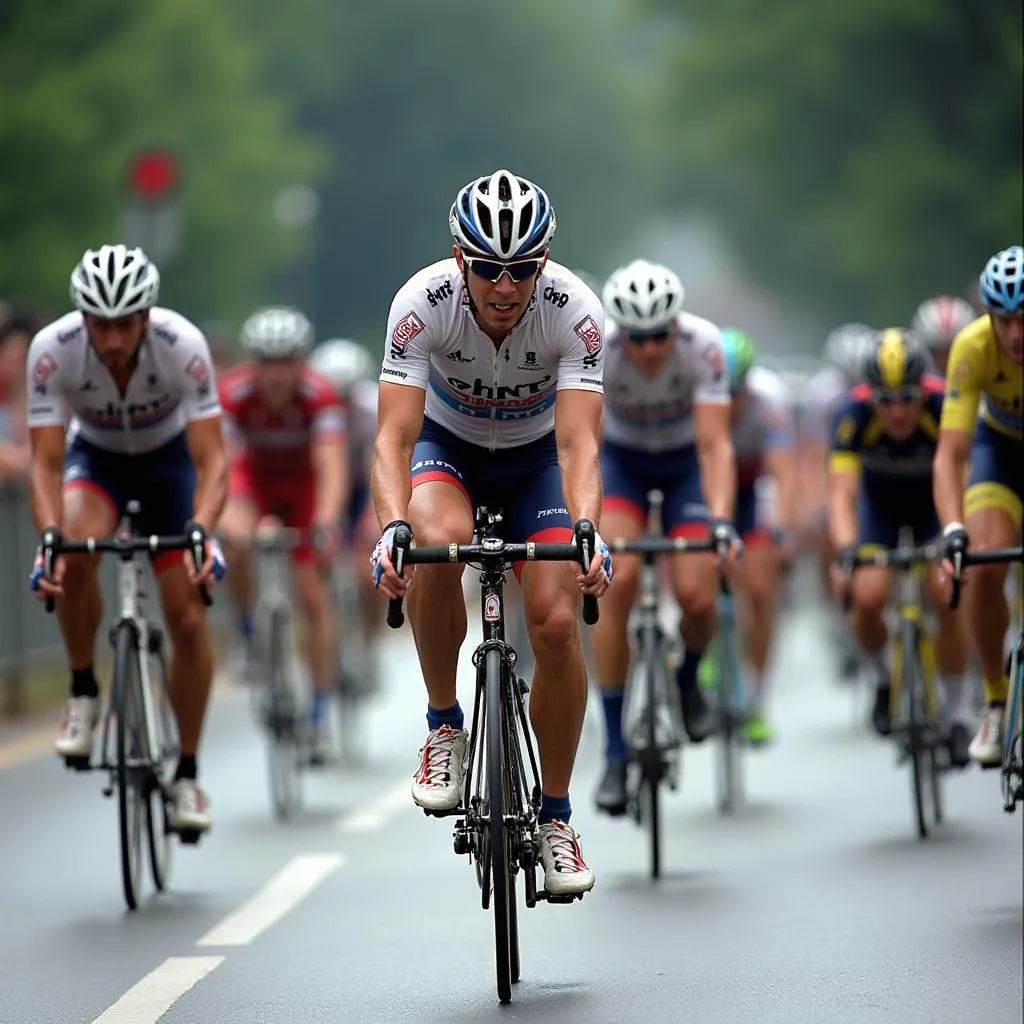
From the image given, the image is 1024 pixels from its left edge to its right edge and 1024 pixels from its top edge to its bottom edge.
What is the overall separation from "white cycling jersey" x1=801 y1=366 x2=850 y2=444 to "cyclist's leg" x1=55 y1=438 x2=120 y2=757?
331 inches

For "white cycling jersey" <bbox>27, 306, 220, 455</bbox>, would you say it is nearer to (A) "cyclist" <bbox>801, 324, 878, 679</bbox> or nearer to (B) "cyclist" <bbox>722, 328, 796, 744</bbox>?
(B) "cyclist" <bbox>722, 328, 796, 744</bbox>

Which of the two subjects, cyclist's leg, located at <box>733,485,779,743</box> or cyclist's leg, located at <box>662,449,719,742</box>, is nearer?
cyclist's leg, located at <box>662,449,719,742</box>

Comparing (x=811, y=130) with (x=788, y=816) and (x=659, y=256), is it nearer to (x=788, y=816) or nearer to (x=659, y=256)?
(x=788, y=816)

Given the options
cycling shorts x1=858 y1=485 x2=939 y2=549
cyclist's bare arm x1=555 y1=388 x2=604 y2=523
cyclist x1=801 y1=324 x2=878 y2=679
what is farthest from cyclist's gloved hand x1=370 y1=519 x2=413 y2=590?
cyclist x1=801 y1=324 x2=878 y2=679

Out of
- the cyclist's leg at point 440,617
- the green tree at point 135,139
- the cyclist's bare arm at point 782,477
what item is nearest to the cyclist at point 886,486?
the cyclist's bare arm at point 782,477

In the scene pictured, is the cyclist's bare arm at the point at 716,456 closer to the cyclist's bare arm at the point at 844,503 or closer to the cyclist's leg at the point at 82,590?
the cyclist's bare arm at the point at 844,503

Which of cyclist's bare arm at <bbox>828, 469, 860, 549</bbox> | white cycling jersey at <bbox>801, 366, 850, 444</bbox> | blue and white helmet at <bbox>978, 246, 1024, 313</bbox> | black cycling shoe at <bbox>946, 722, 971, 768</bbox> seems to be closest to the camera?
blue and white helmet at <bbox>978, 246, 1024, 313</bbox>

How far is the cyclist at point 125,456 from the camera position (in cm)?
962

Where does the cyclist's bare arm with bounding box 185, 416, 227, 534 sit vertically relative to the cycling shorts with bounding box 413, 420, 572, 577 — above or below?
above

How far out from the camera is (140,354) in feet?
32.6

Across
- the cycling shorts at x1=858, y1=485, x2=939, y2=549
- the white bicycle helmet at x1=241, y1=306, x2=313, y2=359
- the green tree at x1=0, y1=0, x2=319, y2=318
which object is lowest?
the cycling shorts at x1=858, y1=485, x2=939, y2=549

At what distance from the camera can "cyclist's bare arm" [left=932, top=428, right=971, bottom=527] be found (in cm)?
939

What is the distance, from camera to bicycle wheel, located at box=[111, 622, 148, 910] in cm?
937

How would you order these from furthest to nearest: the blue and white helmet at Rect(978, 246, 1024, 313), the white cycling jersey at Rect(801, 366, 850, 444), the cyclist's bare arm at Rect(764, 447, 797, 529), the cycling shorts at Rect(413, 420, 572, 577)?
1. the white cycling jersey at Rect(801, 366, 850, 444)
2. the cyclist's bare arm at Rect(764, 447, 797, 529)
3. the blue and white helmet at Rect(978, 246, 1024, 313)
4. the cycling shorts at Rect(413, 420, 572, 577)
